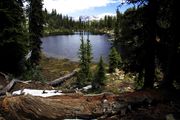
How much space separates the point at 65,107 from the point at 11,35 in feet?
47.1

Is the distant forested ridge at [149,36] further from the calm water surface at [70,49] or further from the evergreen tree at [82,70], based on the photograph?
the calm water surface at [70,49]

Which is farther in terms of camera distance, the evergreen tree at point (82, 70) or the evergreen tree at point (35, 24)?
the evergreen tree at point (35, 24)

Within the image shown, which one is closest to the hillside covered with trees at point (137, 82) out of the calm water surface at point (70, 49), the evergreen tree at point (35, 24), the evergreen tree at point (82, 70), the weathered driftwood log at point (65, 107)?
the weathered driftwood log at point (65, 107)

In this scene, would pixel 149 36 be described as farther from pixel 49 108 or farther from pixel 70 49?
pixel 70 49

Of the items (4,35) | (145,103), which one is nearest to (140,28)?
(145,103)

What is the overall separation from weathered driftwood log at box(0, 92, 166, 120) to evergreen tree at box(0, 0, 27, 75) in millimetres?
12665

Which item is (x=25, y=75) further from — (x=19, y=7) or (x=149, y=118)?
(x=149, y=118)

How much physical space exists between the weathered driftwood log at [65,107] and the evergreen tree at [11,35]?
41.6 feet

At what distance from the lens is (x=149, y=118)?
34.5 feet

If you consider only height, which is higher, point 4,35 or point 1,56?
point 4,35

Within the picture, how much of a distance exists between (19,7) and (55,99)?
1529 centimetres

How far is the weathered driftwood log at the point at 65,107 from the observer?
11.1 m

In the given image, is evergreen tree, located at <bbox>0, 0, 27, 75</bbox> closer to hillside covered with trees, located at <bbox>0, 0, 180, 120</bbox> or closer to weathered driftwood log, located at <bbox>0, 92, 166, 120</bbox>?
hillside covered with trees, located at <bbox>0, 0, 180, 120</bbox>

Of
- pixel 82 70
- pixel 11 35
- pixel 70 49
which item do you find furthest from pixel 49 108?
pixel 70 49
